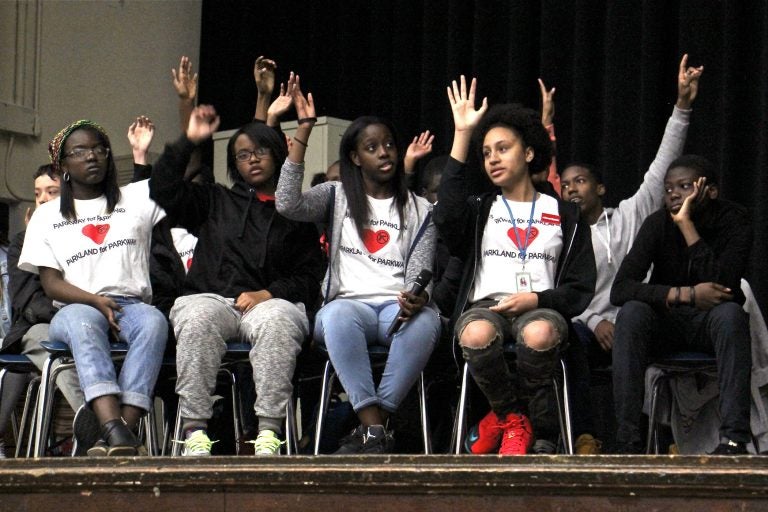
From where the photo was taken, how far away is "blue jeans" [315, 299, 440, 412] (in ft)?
9.88

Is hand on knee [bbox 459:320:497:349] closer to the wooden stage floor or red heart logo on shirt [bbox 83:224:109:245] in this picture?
the wooden stage floor

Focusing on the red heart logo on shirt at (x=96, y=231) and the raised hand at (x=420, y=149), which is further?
the raised hand at (x=420, y=149)

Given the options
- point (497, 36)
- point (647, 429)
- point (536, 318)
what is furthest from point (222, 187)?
point (497, 36)

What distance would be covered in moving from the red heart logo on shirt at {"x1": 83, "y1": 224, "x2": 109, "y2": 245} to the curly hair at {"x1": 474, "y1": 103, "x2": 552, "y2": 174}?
115cm

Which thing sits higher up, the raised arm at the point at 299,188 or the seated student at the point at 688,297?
the raised arm at the point at 299,188

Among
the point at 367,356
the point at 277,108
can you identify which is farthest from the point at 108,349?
the point at 277,108

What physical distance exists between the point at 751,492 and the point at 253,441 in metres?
1.64

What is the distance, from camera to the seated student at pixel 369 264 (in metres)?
3.02

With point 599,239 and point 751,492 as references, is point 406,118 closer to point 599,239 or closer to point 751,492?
point 599,239

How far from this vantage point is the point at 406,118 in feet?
18.2

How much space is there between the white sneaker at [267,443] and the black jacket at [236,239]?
1.69 ft

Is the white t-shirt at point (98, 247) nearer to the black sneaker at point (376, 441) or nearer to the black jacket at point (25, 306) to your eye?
the black jacket at point (25, 306)

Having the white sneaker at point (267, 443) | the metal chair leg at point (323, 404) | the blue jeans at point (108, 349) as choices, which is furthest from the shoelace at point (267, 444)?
the blue jeans at point (108, 349)

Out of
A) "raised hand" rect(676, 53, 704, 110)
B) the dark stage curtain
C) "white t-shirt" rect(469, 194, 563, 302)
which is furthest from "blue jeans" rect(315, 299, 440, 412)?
the dark stage curtain
